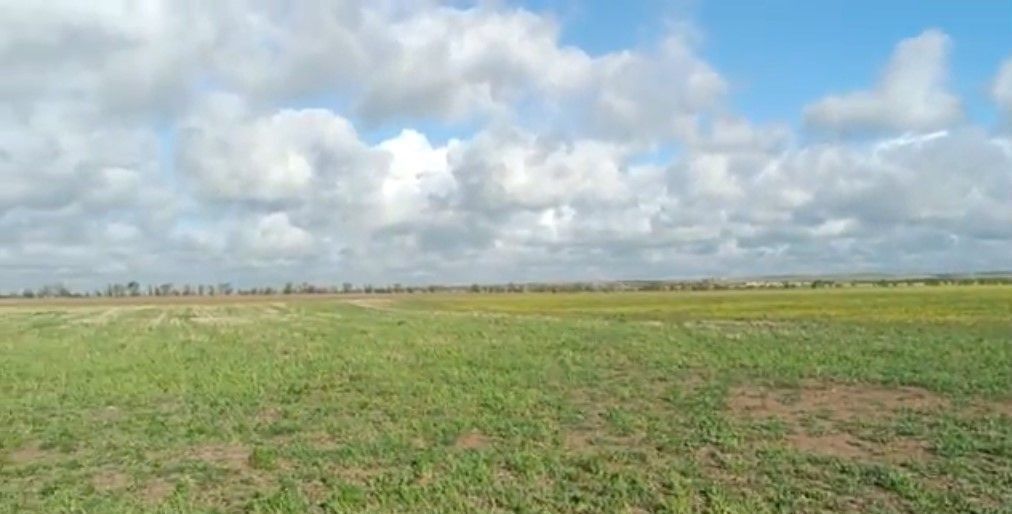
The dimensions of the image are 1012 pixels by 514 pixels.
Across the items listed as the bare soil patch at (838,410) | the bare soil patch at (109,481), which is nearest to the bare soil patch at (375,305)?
the bare soil patch at (838,410)

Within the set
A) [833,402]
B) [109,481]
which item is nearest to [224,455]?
[109,481]

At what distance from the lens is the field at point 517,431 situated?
837cm

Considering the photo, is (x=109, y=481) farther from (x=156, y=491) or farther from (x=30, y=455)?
(x=30, y=455)

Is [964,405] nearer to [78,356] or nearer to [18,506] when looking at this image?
[18,506]

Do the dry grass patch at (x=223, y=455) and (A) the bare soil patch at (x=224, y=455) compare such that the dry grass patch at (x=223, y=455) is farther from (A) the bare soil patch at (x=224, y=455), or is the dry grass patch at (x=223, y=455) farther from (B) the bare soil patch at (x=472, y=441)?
(B) the bare soil patch at (x=472, y=441)

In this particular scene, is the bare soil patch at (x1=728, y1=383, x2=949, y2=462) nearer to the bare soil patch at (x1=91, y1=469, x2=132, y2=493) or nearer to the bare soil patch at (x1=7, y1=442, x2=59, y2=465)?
the bare soil patch at (x1=91, y1=469, x2=132, y2=493)

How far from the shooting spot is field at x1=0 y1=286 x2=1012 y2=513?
8367mm

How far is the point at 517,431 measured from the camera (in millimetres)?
11922

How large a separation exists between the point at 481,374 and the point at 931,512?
1290cm

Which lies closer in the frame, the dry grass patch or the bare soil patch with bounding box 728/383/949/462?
the dry grass patch

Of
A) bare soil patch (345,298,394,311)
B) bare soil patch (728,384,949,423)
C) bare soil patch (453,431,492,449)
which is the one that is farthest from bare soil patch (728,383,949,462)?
bare soil patch (345,298,394,311)

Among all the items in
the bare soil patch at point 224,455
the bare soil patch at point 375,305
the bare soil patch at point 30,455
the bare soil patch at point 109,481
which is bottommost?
the bare soil patch at point 224,455

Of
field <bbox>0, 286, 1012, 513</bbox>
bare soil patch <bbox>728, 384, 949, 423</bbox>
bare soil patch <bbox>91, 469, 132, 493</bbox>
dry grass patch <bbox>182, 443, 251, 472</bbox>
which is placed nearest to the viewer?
field <bbox>0, 286, 1012, 513</bbox>

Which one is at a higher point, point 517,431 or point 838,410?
point 517,431
